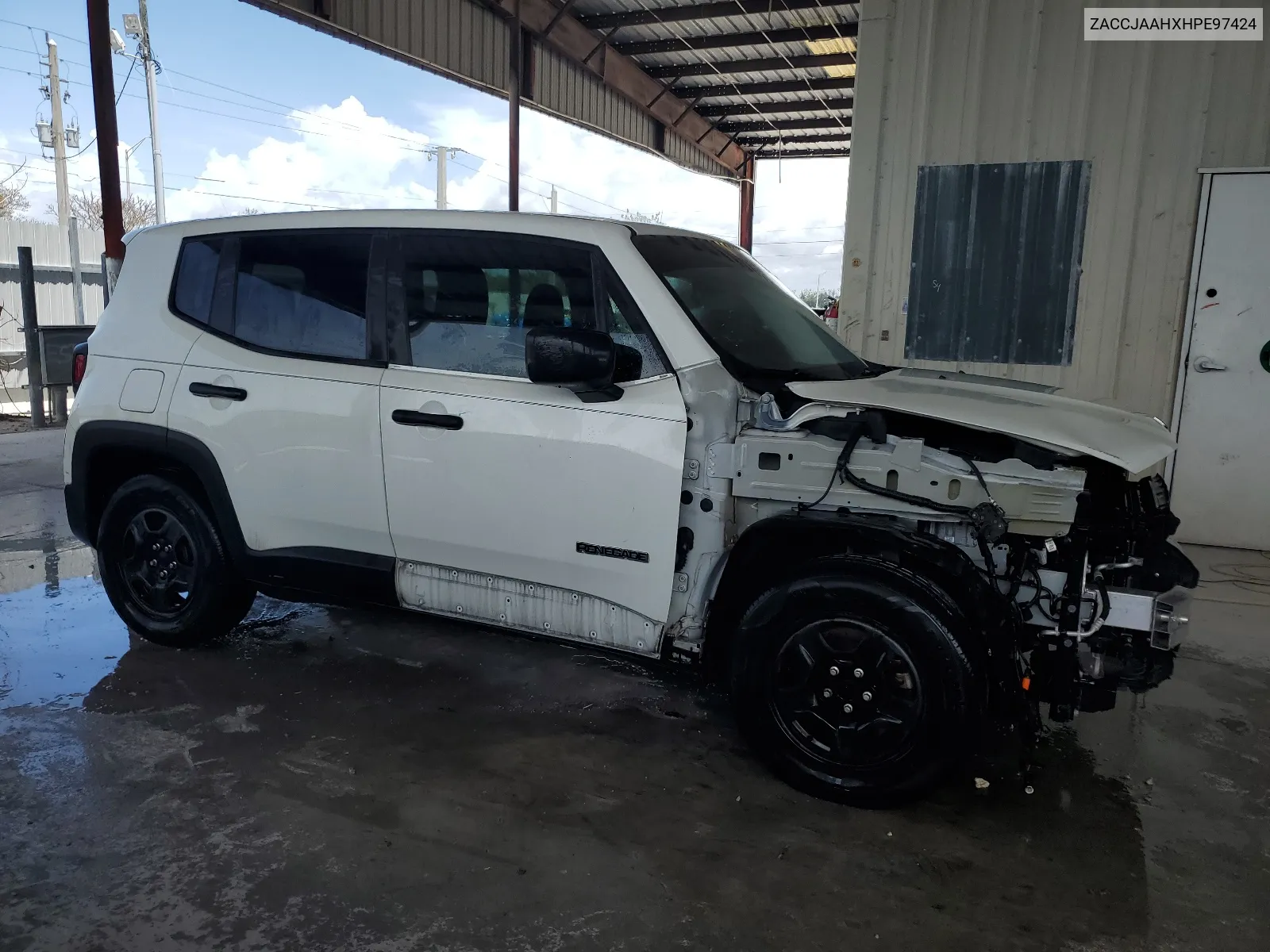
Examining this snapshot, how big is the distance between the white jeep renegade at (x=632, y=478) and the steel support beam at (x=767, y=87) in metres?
10.1

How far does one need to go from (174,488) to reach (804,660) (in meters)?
2.84

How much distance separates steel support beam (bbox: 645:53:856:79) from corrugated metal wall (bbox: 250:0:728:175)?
1.00 meters

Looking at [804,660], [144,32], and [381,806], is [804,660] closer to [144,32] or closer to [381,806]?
[381,806]

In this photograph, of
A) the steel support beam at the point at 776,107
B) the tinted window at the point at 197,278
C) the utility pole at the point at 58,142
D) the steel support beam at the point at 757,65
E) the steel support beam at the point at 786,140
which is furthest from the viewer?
the utility pole at the point at 58,142

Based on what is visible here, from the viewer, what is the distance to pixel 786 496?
2.94 meters

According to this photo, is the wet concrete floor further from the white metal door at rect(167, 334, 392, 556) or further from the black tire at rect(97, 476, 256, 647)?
the white metal door at rect(167, 334, 392, 556)

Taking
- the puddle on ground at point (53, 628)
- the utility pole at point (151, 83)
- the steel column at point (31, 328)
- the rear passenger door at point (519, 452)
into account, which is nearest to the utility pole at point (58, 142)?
the utility pole at point (151, 83)

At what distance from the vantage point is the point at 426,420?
3.35m

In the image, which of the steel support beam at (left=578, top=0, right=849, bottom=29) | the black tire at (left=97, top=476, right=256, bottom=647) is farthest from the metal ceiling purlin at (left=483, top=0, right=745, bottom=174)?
the black tire at (left=97, top=476, right=256, bottom=647)

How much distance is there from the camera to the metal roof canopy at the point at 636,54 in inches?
404

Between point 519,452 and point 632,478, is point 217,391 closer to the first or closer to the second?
point 519,452

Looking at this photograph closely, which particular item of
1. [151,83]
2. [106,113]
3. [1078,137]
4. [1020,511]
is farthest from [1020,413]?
[151,83]

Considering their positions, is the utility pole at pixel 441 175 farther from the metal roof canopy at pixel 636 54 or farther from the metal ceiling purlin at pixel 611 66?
the metal roof canopy at pixel 636 54

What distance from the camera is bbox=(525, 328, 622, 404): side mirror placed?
2893 millimetres
